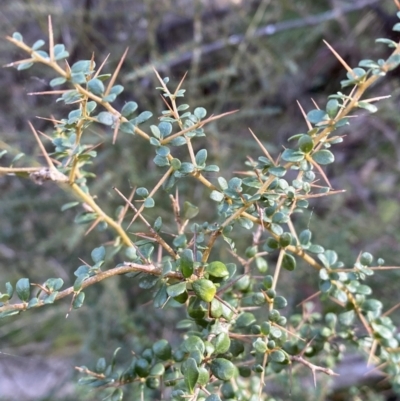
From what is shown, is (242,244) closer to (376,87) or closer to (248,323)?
(376,87)

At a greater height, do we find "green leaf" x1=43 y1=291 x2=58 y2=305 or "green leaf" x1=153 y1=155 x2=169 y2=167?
"green leaf" x1=153 y1=155 x2=169 y2=167

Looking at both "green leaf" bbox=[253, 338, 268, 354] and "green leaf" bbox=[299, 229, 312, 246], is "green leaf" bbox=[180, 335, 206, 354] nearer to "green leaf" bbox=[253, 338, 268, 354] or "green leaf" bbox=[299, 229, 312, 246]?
"green leaf" bbox=[253, 338, 268, 354]

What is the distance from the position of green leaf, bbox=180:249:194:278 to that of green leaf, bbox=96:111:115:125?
13 cm

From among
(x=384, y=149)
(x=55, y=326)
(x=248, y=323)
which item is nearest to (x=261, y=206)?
(x=248, y=323)

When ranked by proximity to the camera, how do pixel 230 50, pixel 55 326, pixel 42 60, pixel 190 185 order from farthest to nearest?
1. pixel 55 326
2. pixel 230 50
3. pixel 190 185
4. pixel 42 60

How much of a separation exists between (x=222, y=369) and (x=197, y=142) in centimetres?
92

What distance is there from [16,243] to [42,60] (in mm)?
1185

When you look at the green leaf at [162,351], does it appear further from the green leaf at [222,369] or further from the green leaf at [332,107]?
the green leaf at [332,107]

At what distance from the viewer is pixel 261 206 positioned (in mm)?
403

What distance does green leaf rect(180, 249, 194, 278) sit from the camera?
342 mm

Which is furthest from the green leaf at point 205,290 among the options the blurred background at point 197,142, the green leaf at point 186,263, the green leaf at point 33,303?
the blurred background at point 197,142

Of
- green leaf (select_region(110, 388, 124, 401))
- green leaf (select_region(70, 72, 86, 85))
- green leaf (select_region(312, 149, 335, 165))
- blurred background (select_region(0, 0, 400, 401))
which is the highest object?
green leaf (select_region(70, 72, 86, 85))

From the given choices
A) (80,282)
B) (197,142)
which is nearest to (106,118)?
(80,282)

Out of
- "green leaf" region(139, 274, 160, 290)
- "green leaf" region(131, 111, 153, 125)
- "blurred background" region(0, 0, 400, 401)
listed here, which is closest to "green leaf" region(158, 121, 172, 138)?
"green leaf" region(131, 111, 153, 125)
